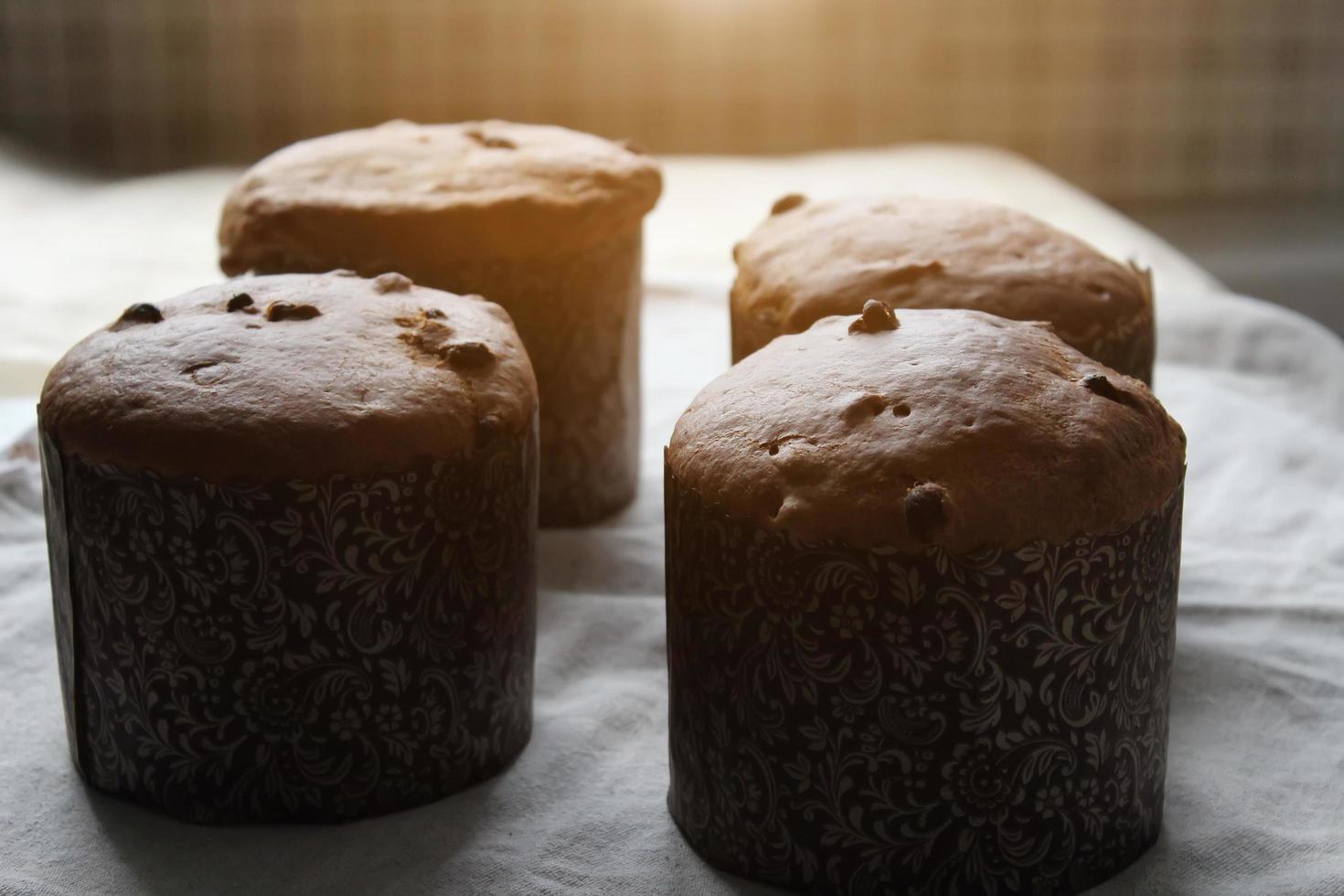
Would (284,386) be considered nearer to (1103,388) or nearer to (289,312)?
(289,312)

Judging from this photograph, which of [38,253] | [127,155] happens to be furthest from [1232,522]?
[127,155]

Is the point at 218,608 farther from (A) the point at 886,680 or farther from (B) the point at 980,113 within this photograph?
(B) the point at 980,113

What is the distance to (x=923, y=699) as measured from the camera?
100 cm

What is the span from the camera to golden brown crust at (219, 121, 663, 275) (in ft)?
5.10

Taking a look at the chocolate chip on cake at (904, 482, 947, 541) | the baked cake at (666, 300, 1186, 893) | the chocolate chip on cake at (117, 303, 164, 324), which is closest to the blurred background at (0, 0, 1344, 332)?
the chocolate chip on cake at (117, 303, 164, 324)

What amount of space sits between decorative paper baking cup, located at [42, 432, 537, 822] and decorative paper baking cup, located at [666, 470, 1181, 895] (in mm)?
176

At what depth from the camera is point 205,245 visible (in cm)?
264

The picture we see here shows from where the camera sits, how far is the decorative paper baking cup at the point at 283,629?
110cm

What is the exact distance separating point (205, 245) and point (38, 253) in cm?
26

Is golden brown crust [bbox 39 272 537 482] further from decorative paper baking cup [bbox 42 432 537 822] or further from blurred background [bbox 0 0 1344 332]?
blurred background [bbox 0 0 1344 332]

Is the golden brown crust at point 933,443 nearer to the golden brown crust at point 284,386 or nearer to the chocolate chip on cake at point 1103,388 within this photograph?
the chocolate chip on cake at point 1103,388

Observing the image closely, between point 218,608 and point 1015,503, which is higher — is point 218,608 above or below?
below

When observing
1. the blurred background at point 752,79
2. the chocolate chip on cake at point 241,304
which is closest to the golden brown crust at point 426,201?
the chocolate chip on cake at point 241,304

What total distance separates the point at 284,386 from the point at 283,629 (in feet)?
0.56
